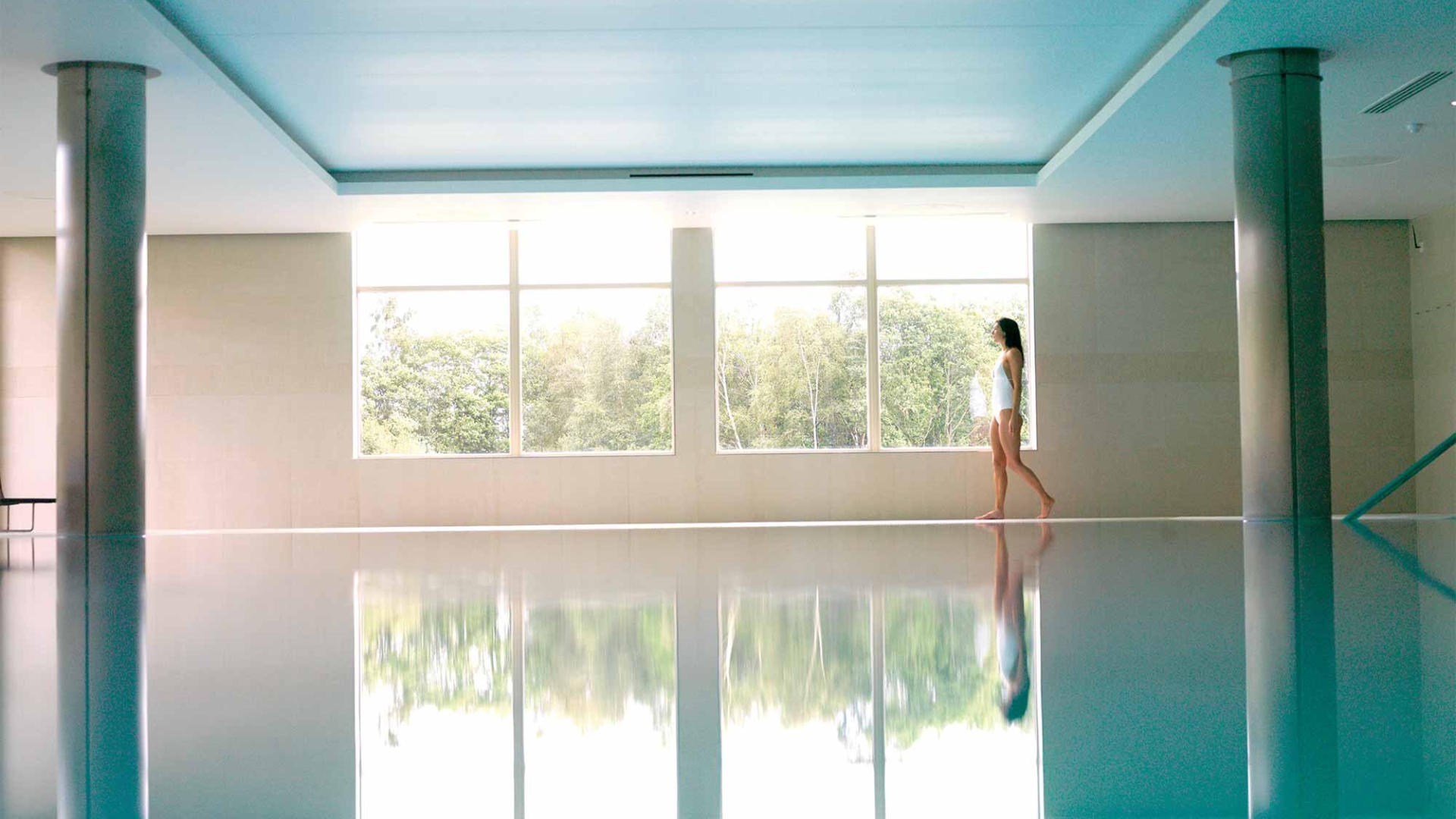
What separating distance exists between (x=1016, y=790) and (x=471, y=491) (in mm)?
12435

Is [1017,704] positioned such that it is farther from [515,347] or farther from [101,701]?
[515,347]

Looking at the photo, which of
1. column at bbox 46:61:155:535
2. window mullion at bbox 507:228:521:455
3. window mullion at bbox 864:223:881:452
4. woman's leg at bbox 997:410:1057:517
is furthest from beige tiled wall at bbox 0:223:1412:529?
column at bbox 46:61:155:535

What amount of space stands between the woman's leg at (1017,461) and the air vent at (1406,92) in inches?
152

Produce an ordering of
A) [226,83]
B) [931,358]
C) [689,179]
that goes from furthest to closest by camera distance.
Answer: [931,358]
[689,179]
[226,83]

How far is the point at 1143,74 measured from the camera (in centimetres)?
802

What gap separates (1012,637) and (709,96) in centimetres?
713

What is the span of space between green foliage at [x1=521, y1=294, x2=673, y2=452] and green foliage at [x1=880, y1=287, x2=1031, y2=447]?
8.17 ft

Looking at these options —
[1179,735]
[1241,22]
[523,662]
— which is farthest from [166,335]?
[1179,735]

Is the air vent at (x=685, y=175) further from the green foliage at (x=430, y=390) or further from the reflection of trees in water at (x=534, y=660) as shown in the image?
the reflection of trees in water at (x=534, y=660)

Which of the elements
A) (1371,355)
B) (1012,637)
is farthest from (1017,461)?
(1012,637)

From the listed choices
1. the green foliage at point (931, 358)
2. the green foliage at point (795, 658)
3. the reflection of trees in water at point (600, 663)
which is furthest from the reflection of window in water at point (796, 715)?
the green foliage at point (931, 358)

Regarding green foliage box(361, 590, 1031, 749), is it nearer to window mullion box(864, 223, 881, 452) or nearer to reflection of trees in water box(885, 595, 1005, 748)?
reflection of trees in water box(885, 595, 1005, 748)

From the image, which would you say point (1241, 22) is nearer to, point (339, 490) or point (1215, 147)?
point (1215, 147)

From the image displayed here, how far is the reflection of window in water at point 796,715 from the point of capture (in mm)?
1281
